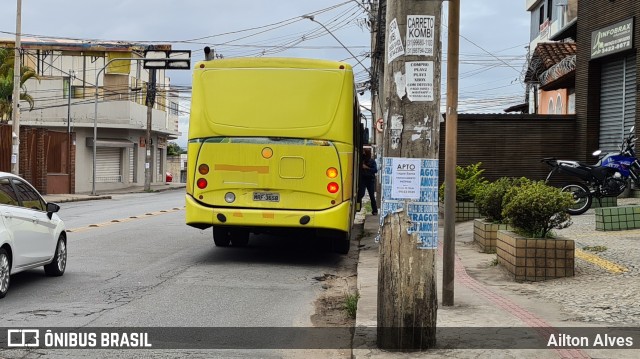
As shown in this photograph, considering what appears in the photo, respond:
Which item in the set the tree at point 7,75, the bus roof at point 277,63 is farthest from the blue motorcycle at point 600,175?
the tree at point 7,75

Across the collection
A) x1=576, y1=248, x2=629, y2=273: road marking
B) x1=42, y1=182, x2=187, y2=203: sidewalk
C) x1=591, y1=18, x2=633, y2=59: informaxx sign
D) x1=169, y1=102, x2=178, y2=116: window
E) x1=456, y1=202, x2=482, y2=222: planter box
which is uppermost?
x1=169, y1=102, x2=178, y2=116: window

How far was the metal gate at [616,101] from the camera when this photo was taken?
1856cm

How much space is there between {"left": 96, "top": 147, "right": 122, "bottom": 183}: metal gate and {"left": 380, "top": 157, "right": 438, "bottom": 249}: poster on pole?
162ft

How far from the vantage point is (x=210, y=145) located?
40.1 feet

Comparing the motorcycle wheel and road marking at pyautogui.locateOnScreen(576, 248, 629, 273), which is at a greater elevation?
the motorcycle wheel

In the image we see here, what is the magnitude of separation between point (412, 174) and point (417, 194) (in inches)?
6.3

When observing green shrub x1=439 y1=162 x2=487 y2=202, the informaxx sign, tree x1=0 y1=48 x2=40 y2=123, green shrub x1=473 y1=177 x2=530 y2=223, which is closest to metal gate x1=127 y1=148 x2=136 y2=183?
tree x1=0 y1=48 x2=40 y2=123

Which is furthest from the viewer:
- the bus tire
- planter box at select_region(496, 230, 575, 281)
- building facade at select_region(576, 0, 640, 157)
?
building facade at select_region(576, 0, 640, 157)

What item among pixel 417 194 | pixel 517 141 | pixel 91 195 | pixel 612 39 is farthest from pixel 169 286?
pixel 91 195

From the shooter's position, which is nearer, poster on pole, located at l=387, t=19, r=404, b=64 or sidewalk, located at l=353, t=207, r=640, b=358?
poster on pole, located at l=387, t=19, r=404, b=64

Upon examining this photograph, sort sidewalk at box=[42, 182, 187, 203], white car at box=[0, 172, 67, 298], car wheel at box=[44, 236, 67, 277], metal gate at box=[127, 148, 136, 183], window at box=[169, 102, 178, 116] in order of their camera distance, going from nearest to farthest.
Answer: white car at box=[0, 172, 67, 298]
car wheel at box=[44, 236, 67, 277]
sidewalk at box=[42, 182, 187, 203]
metal gate at box=[127, 148, 136, 183]
window at box=[169, 102, 178, 116]

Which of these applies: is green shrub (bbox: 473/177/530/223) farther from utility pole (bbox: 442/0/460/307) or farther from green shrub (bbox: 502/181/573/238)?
utility pole (bbox: 442/0/460/307)

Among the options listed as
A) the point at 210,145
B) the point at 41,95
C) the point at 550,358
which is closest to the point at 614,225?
the point at 210,145

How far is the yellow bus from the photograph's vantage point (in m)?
12.1
